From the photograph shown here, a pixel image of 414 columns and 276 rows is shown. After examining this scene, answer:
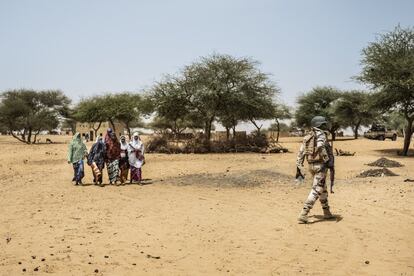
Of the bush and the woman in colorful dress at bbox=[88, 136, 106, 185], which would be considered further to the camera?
the bush

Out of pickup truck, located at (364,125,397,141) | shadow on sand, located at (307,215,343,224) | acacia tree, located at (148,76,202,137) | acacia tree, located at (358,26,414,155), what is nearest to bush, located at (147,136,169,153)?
acacia tree, located at (148,76,202,137)

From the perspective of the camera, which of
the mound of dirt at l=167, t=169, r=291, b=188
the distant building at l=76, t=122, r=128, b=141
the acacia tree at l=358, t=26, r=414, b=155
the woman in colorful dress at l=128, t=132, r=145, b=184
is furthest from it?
the distant building at l=76, t=122, r=128, b=141

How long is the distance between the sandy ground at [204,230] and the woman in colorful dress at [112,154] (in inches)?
32.9

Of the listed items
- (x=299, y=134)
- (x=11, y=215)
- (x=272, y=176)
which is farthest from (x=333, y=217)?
(x=299, y=134)

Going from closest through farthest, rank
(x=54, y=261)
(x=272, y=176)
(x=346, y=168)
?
(x=54, y=261) → (x=272, y=176) → (x=346, y=168)

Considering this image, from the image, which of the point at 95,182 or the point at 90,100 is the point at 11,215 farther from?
the point at 90,100

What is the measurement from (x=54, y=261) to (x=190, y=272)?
188 cm

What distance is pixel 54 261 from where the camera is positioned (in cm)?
640

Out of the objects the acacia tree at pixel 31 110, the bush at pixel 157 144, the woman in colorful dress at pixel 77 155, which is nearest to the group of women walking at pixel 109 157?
the woman in colorful dress at pixel 77 155

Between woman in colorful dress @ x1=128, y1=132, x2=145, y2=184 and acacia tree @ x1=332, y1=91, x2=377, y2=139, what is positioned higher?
acacia tree @ x1=332, y1=91, x2=377, y2=139

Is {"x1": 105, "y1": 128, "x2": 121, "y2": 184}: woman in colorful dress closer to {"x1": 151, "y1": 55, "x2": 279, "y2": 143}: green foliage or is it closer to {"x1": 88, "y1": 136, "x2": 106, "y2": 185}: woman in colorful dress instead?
{"x1": 88, "y1": 136, "x2": 106, "y2": 185}: woman in colorful dress

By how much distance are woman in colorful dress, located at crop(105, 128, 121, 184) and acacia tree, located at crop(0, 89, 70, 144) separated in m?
36.0

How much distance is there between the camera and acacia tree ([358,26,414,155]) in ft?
86.9

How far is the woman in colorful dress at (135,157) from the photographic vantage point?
1519 centimetres
